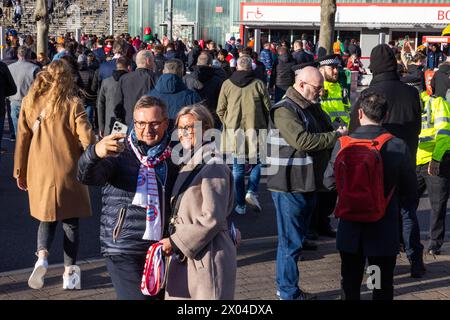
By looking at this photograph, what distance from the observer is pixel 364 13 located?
39.9 m

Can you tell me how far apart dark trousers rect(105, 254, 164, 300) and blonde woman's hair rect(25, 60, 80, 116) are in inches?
86.6

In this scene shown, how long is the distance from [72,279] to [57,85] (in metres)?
1.58

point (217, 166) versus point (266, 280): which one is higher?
point (217, 166)

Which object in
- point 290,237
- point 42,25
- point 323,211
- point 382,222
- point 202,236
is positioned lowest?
point 323,211

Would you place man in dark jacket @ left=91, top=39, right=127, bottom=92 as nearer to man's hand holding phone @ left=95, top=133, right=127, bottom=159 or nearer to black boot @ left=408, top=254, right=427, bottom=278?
black boot @ left=408, top=254, right=427, bottom=278

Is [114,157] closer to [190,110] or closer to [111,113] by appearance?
[190,110]

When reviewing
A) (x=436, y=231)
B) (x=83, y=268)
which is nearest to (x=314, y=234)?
(x=436, y=231)

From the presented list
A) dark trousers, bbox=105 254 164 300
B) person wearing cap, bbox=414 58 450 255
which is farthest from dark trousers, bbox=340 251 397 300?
person wearing cap, bbox=414 58 450 255

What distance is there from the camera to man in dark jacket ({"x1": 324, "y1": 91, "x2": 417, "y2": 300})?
17.4 ft

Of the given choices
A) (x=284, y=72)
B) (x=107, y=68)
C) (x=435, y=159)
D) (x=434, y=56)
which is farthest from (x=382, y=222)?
(x=434, y=56)

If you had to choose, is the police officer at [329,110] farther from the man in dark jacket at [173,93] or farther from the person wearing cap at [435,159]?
the man in dark jacket at [173,93]

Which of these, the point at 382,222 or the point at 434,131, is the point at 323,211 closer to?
the point at 434,131

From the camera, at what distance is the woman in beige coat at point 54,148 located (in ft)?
20.9

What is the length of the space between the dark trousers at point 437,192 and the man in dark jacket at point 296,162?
164cm
